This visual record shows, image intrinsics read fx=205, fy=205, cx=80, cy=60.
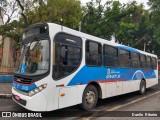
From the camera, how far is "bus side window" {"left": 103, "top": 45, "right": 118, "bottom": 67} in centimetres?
881

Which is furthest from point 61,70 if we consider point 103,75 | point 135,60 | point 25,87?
point 135,60

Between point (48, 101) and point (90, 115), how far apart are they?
5.95 ft

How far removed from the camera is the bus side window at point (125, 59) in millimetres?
10137

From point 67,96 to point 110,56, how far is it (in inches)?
130

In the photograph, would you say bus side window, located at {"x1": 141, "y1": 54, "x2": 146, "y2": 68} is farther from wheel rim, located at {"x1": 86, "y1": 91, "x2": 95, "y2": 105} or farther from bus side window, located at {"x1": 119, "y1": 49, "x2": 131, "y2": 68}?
wheel rim, located at {"x1": 86, "y1": 91, "x2": 95, "y2": 105}

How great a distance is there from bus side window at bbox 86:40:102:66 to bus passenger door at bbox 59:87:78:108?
1.35m

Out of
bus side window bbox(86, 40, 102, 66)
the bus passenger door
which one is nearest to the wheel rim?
the bus passenger door

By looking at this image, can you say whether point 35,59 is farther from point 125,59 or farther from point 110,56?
point 125,59

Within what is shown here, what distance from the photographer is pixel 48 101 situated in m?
6.12

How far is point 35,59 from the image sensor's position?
21.4 feet

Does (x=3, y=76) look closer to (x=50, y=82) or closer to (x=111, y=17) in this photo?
(x=50, y=82)

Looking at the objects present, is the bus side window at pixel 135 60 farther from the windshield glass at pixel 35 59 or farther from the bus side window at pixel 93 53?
the windshield glass at pixel 35 59

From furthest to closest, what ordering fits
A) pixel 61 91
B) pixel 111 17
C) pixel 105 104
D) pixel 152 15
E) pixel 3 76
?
pixel 152 15 → pixel 111 17 → pixel 3 76 → pixel 105 104 → pixel 61 91

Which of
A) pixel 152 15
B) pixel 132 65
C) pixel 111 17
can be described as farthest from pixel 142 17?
pixel 132 65
